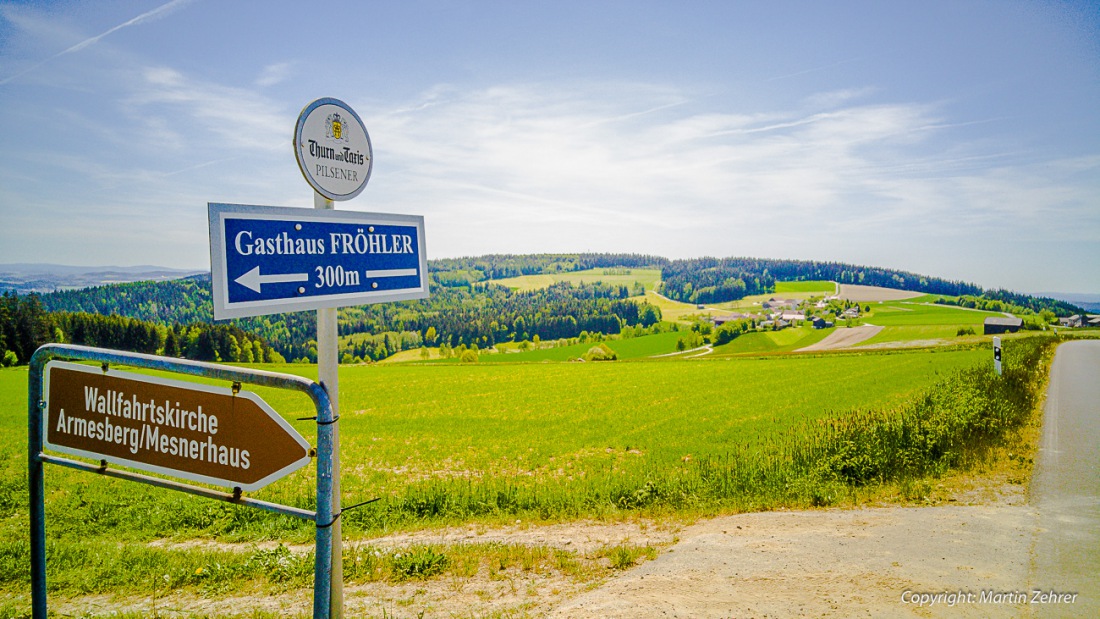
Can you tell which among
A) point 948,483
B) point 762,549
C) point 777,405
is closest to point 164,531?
point 762,549

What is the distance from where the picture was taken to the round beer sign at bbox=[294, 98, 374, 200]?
3061 mm

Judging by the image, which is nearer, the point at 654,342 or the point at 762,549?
the point at 762,549

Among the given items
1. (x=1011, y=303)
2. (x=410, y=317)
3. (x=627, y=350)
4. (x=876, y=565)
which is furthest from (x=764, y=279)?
(x=876, y=565)

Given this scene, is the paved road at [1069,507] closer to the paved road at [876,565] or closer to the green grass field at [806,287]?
the paved road at [876,565]

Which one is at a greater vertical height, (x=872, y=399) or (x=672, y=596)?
(x=672, y=596)

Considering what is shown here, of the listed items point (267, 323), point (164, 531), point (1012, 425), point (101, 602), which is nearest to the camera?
point (101, 602)

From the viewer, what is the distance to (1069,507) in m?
6.39

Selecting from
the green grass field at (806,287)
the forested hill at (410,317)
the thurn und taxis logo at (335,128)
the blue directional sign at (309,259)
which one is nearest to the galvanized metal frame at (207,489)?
the blue directional sign at (309,259)

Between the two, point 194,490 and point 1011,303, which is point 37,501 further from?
point 1011,303

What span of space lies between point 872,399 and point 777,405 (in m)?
4.03

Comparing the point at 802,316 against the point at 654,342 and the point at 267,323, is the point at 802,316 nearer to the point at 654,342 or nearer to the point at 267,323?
the point at 654,342

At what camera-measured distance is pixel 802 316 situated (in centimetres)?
10656

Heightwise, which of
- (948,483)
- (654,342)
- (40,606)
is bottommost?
(654,342)

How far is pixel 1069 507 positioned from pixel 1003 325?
83933 millimetres
